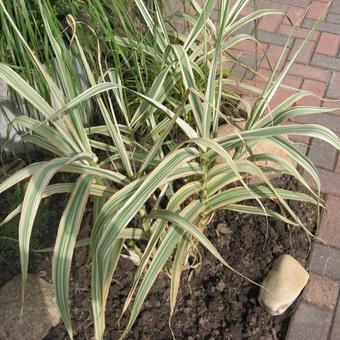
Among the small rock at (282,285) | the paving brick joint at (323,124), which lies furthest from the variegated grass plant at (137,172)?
the paving brick joint at (323,124)

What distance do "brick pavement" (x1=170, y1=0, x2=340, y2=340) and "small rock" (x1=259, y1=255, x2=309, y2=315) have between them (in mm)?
45

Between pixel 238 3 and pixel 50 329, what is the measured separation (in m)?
1.40

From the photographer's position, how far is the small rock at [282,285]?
5.04 feet

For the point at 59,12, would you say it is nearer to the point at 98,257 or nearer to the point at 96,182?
the point at 96,182

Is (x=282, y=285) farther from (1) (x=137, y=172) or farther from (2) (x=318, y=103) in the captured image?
(2) (x=318, y=103)

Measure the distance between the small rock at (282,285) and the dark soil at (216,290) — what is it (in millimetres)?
35

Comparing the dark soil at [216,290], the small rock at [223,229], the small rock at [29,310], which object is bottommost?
the small rock at [29,310]

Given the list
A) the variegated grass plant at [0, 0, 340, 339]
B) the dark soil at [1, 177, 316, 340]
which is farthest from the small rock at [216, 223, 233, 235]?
the variegated grass plant at [0, 0, 340, 339]

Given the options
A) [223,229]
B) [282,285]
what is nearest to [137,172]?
[223,229]

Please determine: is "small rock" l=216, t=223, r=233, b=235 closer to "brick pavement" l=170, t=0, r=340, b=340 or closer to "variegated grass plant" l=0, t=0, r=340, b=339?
"variegated grass plant" l=0, t=0, r=340, b=339

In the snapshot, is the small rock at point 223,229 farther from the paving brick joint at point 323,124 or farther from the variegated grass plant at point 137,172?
the paving brick joint at point 323,124

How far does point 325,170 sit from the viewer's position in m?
2.00

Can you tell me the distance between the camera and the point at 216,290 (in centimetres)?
161

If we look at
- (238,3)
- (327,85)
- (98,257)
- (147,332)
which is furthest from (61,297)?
(327,85)
